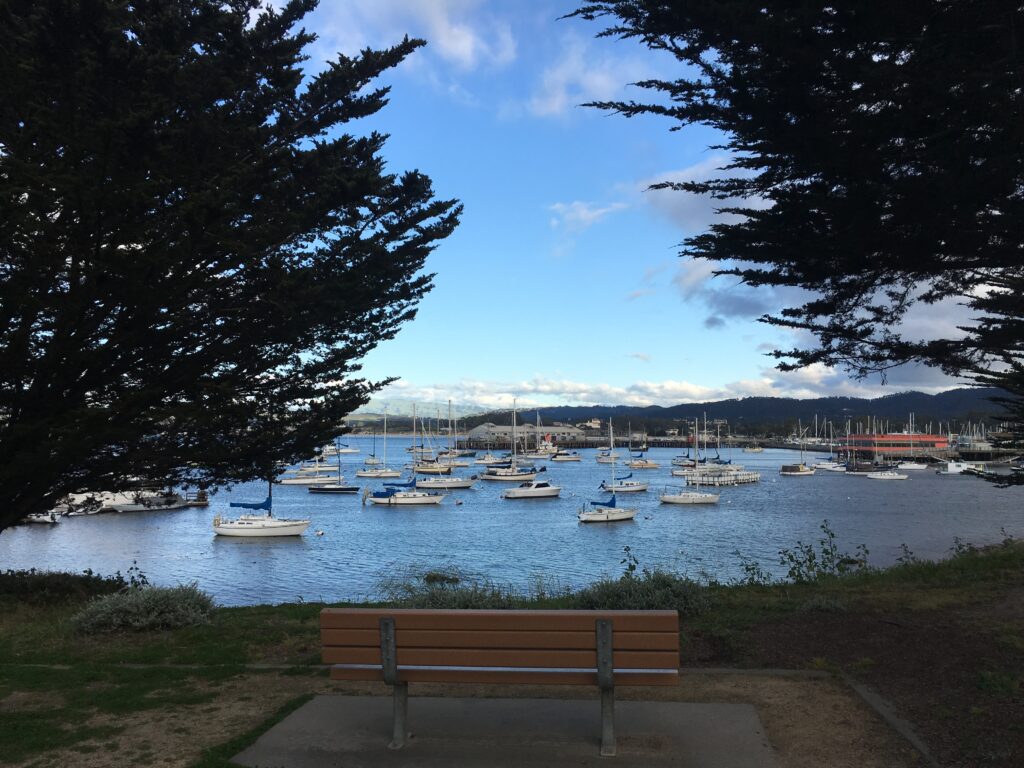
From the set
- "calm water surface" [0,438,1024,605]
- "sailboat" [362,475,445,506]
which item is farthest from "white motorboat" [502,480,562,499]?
"sailboat" [362,475,445,506]

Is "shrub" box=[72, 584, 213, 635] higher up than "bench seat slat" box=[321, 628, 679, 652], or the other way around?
"bench seat slat" box=[321, 628, 679, 652]

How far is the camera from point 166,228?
759cm

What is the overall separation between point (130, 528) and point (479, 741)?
151 ft

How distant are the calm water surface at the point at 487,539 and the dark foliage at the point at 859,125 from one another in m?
8.60

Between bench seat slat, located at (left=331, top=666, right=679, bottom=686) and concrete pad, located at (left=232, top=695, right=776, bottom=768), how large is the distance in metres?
0.35

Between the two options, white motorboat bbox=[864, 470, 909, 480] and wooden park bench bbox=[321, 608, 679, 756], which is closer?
wooden park bench bbox=[321, 608, 679, 756]

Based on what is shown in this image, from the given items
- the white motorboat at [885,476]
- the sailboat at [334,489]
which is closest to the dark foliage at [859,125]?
the sailboat at [334,489]

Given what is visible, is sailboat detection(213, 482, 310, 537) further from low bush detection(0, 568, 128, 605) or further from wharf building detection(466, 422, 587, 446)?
wharf building detection(466, 422, 587, 446)

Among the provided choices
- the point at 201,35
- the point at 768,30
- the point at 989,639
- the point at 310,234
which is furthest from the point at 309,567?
the point at 768,30

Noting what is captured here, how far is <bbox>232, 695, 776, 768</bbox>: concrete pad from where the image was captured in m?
4.03

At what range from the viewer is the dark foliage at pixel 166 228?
23.0 feet

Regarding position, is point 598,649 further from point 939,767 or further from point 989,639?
point 989,639

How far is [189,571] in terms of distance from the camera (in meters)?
28.1

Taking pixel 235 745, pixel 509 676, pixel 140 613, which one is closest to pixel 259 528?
pixel 140 613
